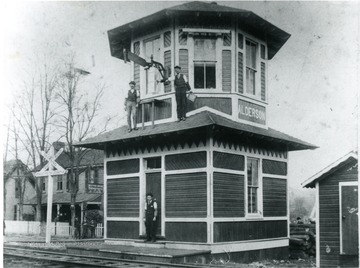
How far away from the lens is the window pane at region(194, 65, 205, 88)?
16281mm

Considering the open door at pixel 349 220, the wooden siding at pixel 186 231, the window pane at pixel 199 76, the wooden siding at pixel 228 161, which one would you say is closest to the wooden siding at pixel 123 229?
the wooden siding at pixel 186 231

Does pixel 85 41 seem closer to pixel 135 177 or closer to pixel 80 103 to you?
pixel 135 177

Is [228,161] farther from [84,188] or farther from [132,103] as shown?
[84,188]

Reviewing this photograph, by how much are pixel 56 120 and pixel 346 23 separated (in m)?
17.2

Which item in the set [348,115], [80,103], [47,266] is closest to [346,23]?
[348,115]

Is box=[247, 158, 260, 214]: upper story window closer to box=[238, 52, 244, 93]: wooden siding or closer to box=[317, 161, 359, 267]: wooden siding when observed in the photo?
box=[238, 52, 244, 93]: wooden siding

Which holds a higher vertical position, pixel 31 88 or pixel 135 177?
pixel 31 88

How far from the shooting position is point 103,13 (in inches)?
524

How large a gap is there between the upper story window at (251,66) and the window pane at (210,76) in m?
1.40

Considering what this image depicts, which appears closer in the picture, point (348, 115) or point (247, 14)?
point (348, 115)

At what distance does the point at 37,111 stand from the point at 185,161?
11286mm

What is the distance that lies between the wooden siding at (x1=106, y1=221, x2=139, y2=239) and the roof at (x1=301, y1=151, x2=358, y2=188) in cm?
572

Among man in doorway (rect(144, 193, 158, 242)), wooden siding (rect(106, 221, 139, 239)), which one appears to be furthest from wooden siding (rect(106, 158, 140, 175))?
wooden siding (rect(106, 221, 139, 239))

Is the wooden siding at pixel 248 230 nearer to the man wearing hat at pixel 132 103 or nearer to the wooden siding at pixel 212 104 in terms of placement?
the wooden siding at pixel 212 104
